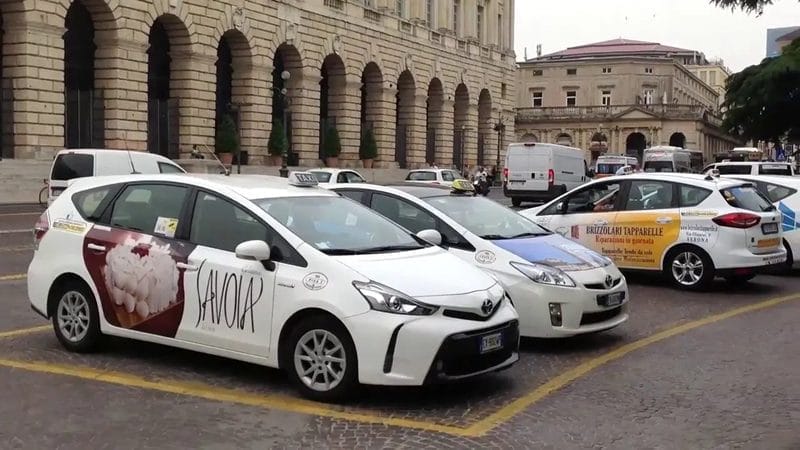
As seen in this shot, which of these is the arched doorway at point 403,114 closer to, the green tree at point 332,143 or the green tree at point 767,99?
the green tree at point 332,143

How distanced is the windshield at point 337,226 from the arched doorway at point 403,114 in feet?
158

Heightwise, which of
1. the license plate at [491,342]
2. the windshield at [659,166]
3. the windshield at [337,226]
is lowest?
the license plate at [491,342]

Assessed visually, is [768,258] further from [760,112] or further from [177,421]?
[760,112]

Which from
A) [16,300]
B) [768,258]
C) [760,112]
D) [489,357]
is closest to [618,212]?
[768,258]

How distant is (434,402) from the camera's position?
6223mm

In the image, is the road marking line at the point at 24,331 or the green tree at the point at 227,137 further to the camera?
the green tree at the point at 227,137

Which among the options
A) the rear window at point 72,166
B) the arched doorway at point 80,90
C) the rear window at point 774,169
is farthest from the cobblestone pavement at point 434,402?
the arched doorway at point 80,90

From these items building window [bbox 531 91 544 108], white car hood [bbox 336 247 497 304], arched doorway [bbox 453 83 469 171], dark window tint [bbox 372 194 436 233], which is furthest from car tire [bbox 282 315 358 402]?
building window [bbox 531 91 544 108]

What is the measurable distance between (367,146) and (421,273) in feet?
146

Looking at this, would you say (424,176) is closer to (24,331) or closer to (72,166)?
(72,166)

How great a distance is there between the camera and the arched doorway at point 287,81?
44.8 m

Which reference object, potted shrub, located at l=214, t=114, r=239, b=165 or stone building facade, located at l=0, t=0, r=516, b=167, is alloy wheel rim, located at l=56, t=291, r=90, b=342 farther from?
potted shrub, located at l=214, t=114, r=239, b=165

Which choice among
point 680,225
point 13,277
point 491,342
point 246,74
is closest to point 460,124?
point 246,74

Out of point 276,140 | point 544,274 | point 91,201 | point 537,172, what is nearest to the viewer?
point 91,201
